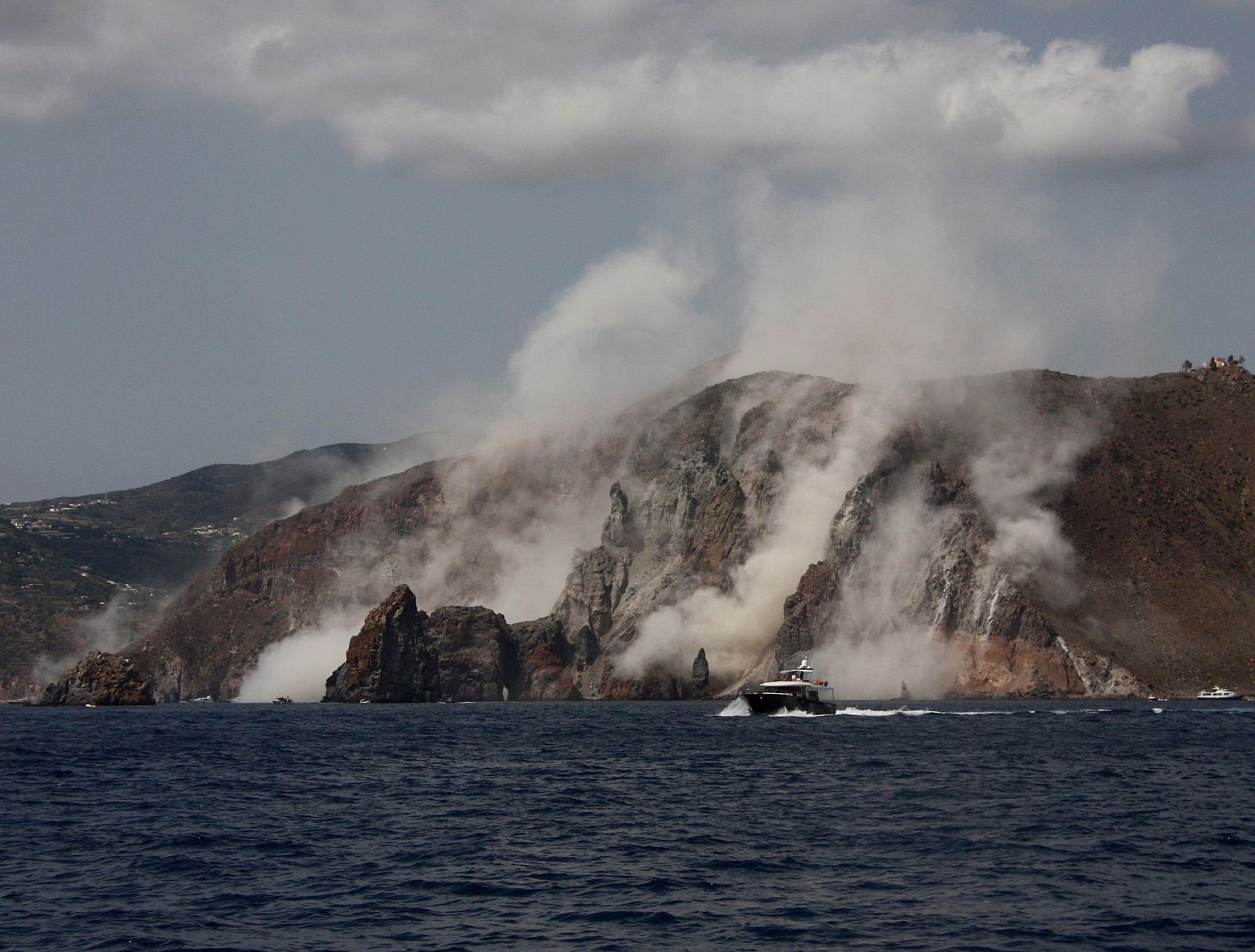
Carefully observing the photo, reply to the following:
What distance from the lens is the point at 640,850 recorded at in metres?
78.0

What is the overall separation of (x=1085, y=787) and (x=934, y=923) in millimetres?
47191

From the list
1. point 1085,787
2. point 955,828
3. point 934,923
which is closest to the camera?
point 934,923

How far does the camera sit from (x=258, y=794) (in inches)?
4151

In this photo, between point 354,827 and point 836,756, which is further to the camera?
point 836,756

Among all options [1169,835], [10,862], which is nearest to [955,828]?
[1169,835]

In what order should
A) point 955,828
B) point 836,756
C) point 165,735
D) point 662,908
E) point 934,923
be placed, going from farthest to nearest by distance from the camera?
point 165,735 < point 836,756 < point 955,828 < point 662,908 < point 934,923

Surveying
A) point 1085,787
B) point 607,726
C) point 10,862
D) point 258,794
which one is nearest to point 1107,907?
point 1085,787

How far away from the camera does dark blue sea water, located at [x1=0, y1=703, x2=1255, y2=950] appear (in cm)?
5897

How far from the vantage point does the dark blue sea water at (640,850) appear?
59.0m

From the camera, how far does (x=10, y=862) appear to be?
7588 centimetres

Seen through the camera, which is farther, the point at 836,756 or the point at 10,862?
the point at 836,756

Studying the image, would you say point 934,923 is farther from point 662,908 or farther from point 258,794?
point 258,794

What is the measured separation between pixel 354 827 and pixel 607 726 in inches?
4109

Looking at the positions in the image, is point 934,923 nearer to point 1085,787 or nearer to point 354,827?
point 354,827
